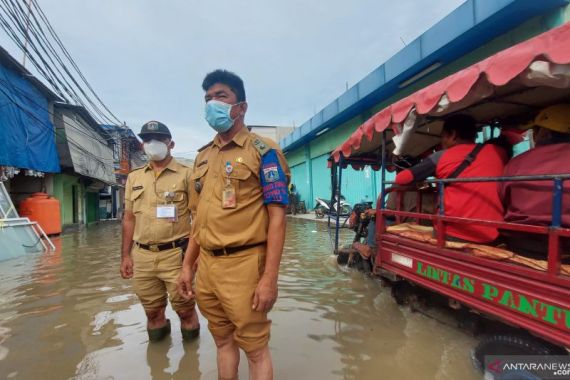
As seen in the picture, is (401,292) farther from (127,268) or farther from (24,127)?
(24,127)

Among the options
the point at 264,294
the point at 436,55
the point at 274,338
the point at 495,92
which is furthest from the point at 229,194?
the point at 436,55

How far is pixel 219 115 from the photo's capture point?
1.94 meters

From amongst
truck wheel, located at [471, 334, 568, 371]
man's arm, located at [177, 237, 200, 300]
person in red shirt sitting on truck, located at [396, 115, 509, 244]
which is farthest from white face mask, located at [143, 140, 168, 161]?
truck wheel, located at [471, 334, 568, 371]

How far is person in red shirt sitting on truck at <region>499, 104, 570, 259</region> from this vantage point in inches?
85.6

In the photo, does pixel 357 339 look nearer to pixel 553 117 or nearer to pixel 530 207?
pixel 530 207

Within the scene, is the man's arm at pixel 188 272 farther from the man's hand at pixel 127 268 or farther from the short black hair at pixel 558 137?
the short black hair at pixel 558 137

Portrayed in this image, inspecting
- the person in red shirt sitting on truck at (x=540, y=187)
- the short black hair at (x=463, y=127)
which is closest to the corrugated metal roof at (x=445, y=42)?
the short black hair at (x=463, y=127)

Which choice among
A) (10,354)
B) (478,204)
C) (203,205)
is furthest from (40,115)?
(478,204)

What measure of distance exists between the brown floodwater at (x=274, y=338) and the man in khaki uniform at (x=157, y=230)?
41 cm

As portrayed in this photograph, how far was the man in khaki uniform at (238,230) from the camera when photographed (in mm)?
1751

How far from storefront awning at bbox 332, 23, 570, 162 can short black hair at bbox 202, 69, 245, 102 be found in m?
1.65

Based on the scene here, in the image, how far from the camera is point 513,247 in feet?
8.22

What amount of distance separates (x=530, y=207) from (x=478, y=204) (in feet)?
1.48

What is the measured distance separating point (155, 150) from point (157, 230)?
714 mm
